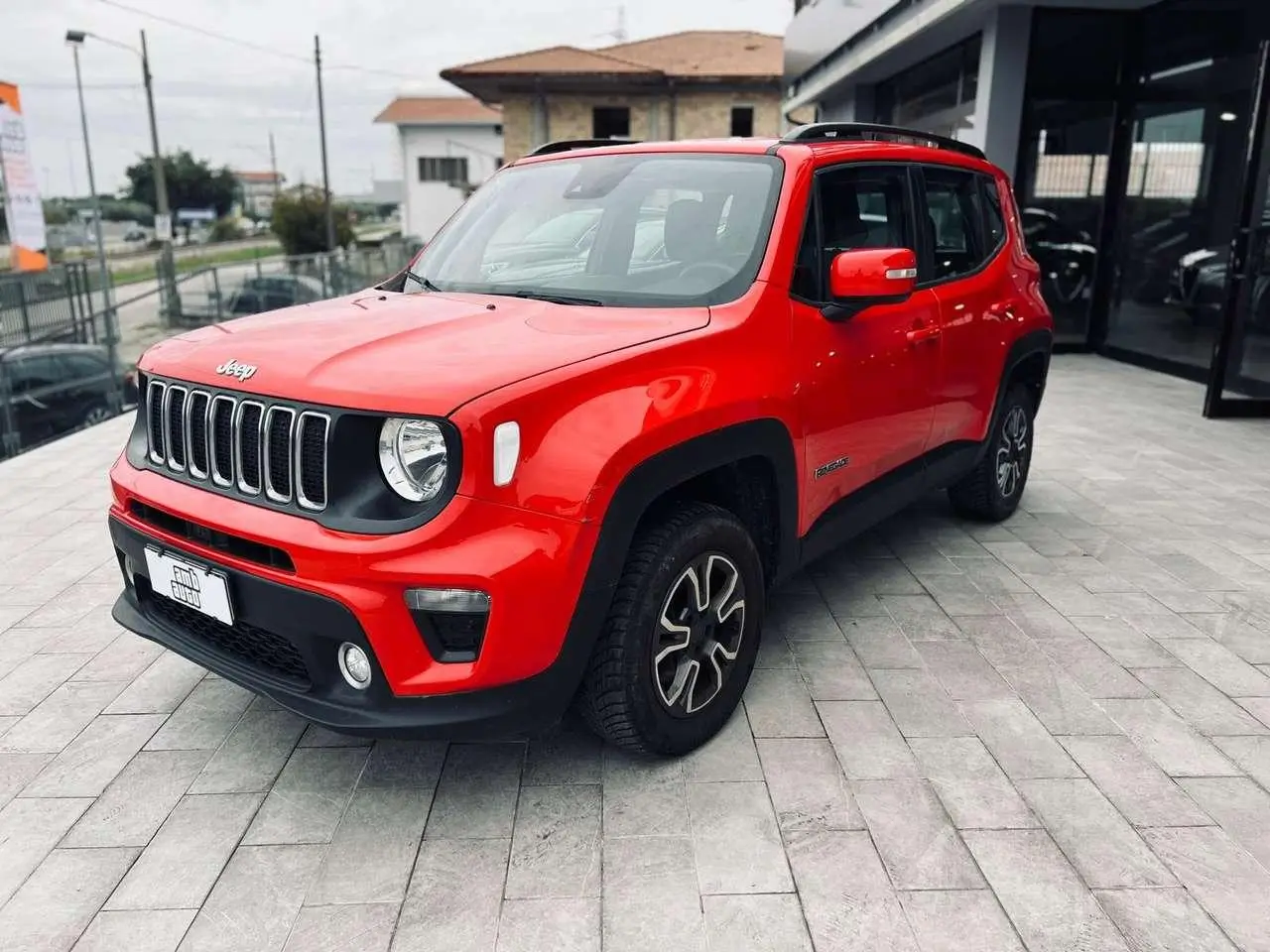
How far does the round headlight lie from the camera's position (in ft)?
7.43

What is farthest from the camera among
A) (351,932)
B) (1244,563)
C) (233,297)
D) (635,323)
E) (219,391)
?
(233,297)

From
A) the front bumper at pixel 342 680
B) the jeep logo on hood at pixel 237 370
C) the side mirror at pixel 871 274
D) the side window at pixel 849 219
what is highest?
the side window at pixel 849 219

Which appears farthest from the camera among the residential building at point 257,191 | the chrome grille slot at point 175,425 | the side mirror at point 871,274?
the residential building at point 257,191

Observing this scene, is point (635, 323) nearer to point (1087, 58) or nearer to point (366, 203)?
point (1087, 58)

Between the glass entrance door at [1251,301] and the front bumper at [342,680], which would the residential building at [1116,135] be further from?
the front bumper at [342,680]

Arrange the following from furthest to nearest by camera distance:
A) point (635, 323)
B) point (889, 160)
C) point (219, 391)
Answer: point (889, 160)
point (635, 323)
point (219, 391)

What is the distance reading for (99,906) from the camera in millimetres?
2289

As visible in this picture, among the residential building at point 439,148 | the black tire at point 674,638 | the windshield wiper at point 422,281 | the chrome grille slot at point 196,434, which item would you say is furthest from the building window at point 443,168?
the black tire at point 674,638

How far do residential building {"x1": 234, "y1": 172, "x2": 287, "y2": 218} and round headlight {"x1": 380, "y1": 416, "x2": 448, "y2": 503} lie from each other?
10346cm

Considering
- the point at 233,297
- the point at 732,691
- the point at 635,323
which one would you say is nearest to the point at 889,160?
the point at 635,323

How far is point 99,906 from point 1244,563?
477 cm

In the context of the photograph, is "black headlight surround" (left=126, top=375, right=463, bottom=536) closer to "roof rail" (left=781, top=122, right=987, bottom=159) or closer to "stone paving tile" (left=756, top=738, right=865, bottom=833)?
"stone paving tile" (left=756, top=738, right=865, bottom=833)

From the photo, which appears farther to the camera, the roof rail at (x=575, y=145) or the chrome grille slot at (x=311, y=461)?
the roof rail at (x=575, y=145)

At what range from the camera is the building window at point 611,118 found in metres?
37.6
